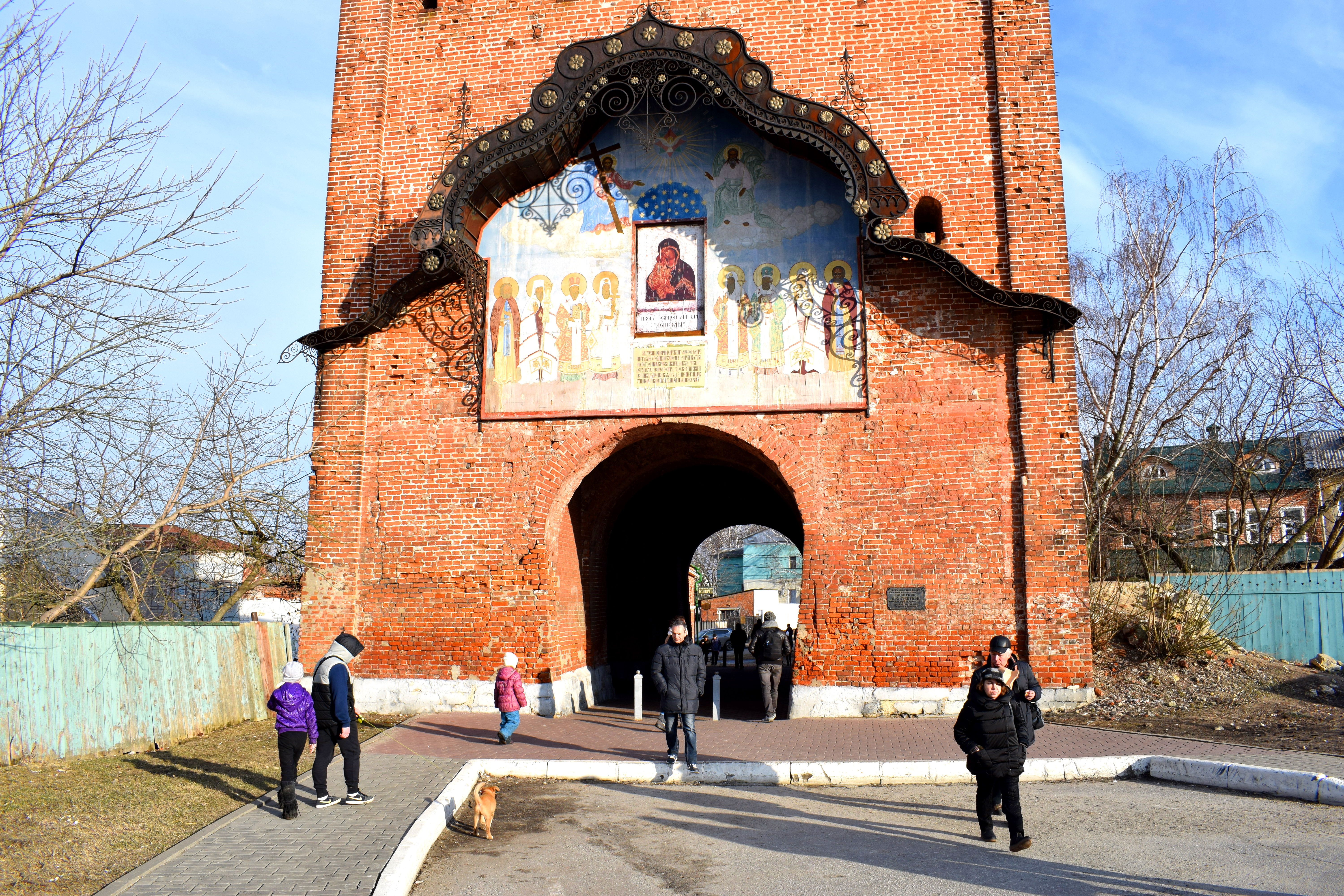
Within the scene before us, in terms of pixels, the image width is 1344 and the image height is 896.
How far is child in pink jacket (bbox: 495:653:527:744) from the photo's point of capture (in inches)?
425

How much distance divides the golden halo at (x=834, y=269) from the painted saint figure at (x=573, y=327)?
11.4 feet

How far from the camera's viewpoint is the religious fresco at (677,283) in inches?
523

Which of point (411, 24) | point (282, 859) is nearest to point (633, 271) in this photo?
point (411, 24)

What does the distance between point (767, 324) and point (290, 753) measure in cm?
849

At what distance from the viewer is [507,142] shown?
1301 centimetres

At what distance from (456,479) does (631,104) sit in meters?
5.97

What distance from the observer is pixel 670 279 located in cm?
1367

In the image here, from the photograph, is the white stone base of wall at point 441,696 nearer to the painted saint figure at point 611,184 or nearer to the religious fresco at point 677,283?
the religious fresco at point 677,283

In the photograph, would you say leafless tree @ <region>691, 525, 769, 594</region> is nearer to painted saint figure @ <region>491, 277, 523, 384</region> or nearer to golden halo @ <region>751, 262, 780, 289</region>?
painted saint figure @ <region>491, 277, 523, 384</region>

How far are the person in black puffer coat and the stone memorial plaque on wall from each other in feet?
17.8

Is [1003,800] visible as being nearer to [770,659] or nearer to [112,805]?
[770,659]

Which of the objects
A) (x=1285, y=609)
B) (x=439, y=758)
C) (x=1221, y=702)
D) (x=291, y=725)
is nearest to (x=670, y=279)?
(x=439, y=758)

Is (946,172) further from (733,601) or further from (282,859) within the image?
(733,601)

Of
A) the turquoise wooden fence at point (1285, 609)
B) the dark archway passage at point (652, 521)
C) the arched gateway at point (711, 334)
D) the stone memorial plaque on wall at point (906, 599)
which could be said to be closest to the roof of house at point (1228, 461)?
the turquoise wooden fence at point (1285, 609)
